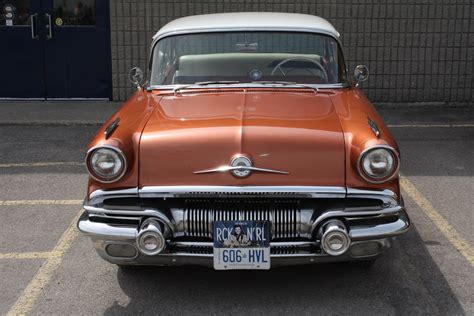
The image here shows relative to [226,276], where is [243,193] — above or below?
above

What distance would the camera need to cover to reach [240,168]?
11.3 feet

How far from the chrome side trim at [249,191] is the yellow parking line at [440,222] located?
4.81 ft

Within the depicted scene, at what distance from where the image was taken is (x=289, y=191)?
345cm

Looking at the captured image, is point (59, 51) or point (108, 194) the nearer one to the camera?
point (108, 194)

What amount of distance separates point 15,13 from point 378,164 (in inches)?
306

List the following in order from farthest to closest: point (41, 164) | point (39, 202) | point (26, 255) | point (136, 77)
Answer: point (41, 164)
point (39, 202)
point (136, 77)
point (26, 255)

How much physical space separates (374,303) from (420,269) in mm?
618

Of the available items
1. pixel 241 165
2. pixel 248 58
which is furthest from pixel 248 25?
pixel 241 165

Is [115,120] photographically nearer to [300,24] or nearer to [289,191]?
[289,191]

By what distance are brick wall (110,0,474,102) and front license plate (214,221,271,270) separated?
666 cm

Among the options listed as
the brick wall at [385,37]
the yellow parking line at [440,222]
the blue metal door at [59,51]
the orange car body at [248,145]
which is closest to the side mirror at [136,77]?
the orange car body at [248,145]

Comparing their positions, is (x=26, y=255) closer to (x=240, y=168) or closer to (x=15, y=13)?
(x=240, y=168)

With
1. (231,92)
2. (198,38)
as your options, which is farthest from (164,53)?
(231,92)

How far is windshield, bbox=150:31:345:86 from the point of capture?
4.71 meters
